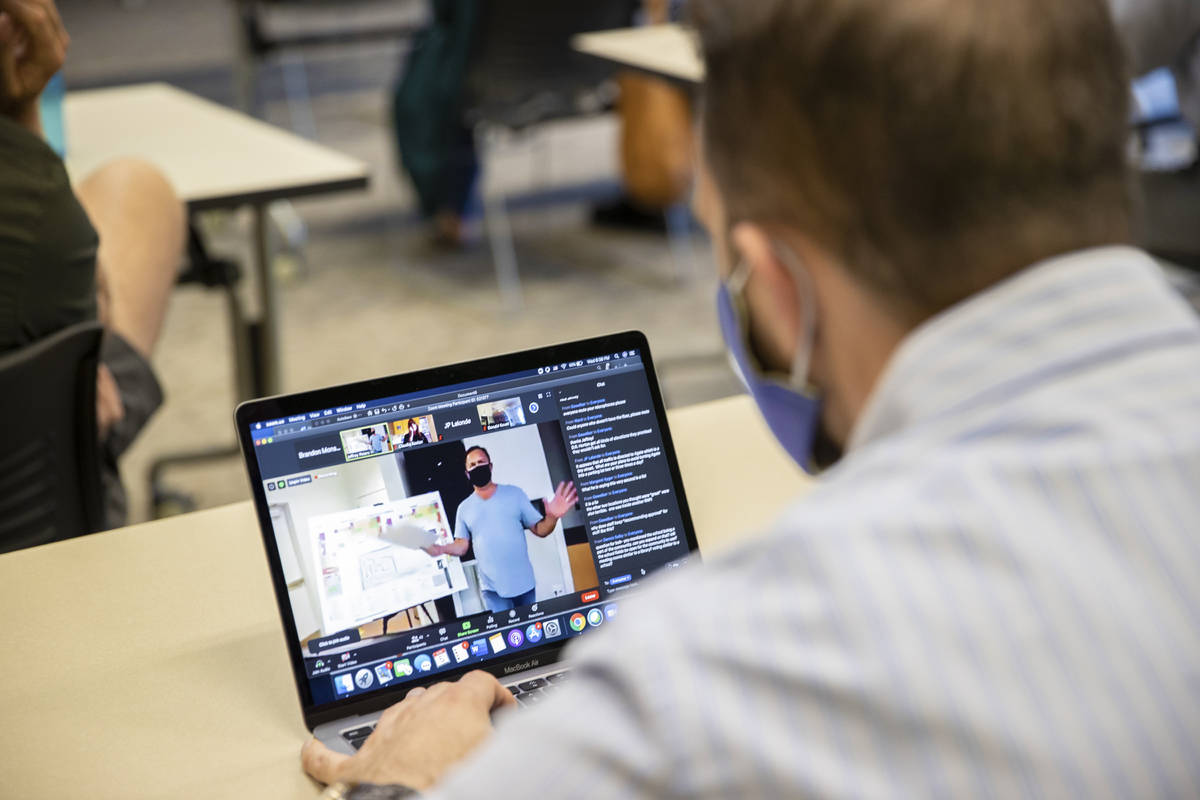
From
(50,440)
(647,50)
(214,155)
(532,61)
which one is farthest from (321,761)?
(532,61)

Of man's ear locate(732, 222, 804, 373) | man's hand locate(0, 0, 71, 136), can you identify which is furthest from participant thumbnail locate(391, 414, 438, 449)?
man's hand locate(0, 0, 71, 136)

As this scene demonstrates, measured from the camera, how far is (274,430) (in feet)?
3.10

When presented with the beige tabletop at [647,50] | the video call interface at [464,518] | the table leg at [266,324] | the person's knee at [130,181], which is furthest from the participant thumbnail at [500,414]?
the beige tabletop at [647,50]

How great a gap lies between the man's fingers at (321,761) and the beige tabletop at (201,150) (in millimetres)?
1376

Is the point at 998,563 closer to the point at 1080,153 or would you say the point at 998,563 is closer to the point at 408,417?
the point at 1080,153

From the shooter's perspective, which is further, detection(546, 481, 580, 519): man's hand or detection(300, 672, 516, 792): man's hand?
detection(546, 481, 580, 519): man's hand

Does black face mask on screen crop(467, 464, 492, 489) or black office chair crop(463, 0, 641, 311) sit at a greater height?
black face mask on screen crop(467, 464, 492, 489)

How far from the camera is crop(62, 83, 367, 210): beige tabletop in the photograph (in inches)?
82.7

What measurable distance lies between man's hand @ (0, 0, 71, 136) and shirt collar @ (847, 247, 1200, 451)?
1392 mm

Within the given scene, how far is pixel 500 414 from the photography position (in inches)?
39.0

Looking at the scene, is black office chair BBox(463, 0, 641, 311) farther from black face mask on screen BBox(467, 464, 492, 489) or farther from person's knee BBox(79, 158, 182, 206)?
black face mask on screen BBox(467, 464, 492, 489)

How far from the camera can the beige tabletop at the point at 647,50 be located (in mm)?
2723

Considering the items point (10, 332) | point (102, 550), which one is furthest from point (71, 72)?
point (102, 550)

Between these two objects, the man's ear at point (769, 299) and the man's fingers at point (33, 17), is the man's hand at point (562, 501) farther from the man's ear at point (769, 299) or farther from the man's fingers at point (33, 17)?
the man's fingers at point (33, 17)
